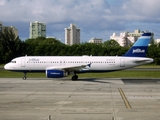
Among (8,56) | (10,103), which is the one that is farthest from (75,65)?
(8,56)

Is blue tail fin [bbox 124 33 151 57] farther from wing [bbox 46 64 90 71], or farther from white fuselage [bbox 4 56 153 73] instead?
wing [bbox 46 64 90 71]

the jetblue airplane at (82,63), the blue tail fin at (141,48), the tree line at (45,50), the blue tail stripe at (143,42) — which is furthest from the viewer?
the tree line at (45,50)

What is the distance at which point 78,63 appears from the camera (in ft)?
125

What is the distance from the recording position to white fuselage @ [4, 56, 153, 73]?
3759 centimetres

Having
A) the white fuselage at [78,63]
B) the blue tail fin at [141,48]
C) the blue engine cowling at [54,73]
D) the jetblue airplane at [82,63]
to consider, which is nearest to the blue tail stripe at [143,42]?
the blue tail fin at [141,48]

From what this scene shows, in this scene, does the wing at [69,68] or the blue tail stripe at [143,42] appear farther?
the blue tail stripe at [143,42]

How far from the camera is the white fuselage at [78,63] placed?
37.6m

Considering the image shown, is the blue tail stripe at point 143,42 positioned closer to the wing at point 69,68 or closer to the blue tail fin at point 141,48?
the blue tail fin at point 141,48

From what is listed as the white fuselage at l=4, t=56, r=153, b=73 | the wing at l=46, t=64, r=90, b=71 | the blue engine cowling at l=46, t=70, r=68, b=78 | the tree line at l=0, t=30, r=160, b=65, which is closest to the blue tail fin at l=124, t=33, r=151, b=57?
the white fuselage at l=4, t=56, r=153, b=73

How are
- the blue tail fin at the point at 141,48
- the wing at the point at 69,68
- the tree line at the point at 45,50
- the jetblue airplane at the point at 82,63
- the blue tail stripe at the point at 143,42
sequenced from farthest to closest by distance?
the tree line at the point at 45,50
the blue tail stripe at the point at 143,42
the blue tail fin at the point at 141,48
the jetblue airplane at the point at 82,63
the wing at the point at 69,68

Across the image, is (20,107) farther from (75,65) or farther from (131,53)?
(131,53)

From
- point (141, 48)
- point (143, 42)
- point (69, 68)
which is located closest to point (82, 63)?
point (69, 68)

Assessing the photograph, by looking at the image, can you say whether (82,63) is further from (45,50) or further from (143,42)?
(45,50)

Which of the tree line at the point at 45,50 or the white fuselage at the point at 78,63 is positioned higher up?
the tree line at the point at 45,50
